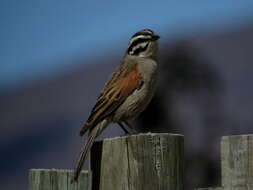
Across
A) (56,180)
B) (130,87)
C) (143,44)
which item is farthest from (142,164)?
(143,44)

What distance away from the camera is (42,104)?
5319cm

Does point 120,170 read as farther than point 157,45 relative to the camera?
No

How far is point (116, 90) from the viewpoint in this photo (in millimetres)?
7945

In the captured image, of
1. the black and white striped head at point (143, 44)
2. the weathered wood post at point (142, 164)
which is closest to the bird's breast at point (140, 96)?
the black and white striped head at point (143, 44)

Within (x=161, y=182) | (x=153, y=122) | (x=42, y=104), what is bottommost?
(x=161, y=182)

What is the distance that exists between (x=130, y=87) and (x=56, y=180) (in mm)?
3069

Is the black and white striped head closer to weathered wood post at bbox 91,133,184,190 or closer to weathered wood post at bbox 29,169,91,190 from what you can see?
weathered wood post at bbox 91,133,184,190

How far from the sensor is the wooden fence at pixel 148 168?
16.4 ft

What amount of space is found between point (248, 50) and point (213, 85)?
28799 millimetres

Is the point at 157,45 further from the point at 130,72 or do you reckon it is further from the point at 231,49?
the point at 231,49

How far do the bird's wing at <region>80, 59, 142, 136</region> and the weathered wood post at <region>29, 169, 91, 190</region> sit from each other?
79.1 inches

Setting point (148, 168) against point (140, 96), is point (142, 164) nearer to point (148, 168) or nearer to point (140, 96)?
point (148, 168)

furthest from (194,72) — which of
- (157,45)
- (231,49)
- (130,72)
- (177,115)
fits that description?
(231,49)

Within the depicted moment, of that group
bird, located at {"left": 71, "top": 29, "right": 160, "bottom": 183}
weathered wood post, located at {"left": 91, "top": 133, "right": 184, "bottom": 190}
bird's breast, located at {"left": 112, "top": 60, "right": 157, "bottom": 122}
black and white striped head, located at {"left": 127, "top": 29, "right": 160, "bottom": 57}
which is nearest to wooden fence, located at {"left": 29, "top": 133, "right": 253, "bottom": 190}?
weathered wood post, located at {"left": 91, "top": 133, "right": 184, "bottom": 190}
